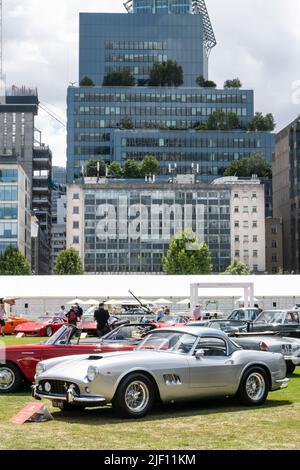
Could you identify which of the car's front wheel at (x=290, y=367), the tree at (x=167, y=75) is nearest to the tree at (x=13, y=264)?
the tree at (x=167, y=75)

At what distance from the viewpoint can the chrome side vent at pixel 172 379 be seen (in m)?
12.8

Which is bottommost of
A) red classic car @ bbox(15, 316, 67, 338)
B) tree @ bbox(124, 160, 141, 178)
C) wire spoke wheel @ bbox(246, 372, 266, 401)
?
red classic car @ bbox(15, 316, 67, 338)

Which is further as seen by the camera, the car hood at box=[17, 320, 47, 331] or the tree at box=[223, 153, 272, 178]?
the tree at box=[223, 153, 272, 178]

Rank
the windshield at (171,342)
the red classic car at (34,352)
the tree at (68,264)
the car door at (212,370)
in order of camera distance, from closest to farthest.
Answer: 1. the car door at (212,370)
2. the windshield at (171,342)
3. the red classic car at (34,352)
4. the tree at (68,264)

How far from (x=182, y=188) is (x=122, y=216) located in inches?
467

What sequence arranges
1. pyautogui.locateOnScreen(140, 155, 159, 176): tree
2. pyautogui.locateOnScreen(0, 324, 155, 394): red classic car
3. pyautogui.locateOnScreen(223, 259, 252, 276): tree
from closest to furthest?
pyautogui.locateOnScreen(0, 324, 155, 394): red classic car, pyautogui.locateOnScreen(223, 259, 252, 276): tree, pyautogui.locateOnScreen(140, 155, 159, 176): tree

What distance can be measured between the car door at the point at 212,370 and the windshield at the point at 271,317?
12.1 meters

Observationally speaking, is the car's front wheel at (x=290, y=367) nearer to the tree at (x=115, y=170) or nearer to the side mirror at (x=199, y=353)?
the side mirror at (x=199, y=353)

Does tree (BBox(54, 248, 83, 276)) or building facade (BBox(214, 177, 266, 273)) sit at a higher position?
building facade (BBox(214, 177, 266, 273))

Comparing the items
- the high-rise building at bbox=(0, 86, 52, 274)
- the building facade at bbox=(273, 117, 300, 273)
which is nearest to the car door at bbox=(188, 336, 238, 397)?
the building facade at bbox=(273, 117, 300, 273)

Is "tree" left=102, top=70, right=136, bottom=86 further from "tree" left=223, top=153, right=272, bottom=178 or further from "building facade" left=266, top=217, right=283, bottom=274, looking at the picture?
"building facade" left=266, top=217, right=283, bottom=274

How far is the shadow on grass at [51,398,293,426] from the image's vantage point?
40.6ft

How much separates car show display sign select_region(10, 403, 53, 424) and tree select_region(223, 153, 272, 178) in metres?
145
